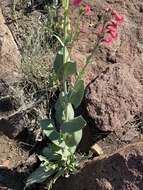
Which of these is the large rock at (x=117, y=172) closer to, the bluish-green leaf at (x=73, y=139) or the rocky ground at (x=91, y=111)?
the rocky ground at (x=91, y=111)

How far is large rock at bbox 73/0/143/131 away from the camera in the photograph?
317cm

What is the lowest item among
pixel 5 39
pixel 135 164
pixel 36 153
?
pixel 36 153

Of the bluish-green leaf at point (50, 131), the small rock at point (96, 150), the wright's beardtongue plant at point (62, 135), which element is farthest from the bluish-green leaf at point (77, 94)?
the small rock at point (96, 150)

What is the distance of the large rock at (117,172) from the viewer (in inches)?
108

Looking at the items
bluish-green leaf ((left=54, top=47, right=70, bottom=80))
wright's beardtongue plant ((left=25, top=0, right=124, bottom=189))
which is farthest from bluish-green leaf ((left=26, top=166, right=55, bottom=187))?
bluish-green leaf ((left=54, top=47, right=70, bottom=80))

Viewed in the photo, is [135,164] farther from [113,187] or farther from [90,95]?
[90,95]

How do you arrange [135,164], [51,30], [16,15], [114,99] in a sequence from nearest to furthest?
1. [135,164]
2. [114,99]
3. [51,30]
4. [16,15]

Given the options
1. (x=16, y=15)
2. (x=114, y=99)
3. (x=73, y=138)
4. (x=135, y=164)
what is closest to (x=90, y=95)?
(x=114, y=99)

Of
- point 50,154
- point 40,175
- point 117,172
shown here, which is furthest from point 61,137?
point 117,172

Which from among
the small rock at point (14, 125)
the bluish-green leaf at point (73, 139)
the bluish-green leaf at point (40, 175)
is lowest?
the bluish-green leaf at point (40, 175)

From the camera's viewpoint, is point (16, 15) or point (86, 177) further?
point (16, 15)

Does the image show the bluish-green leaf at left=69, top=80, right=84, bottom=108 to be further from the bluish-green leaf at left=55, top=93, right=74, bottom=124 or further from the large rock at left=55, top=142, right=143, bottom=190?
the large rock at left=55, top=142, right=143, bottom=190

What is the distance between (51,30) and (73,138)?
2.85 ft

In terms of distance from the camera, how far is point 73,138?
2.91 metres
